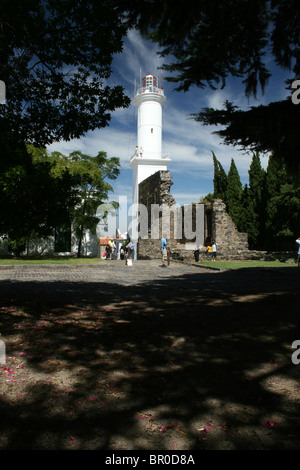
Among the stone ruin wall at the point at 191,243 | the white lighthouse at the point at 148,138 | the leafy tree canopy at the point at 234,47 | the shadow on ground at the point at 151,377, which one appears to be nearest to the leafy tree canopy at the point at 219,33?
the leafy tree canopy at the point at 234,47

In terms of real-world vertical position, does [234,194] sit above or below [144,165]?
below

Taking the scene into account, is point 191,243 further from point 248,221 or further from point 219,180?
point 219,180

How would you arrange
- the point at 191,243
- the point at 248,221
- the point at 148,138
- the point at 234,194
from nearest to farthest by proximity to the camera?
the point at 191,243 < the point at 248,221 < the point at 234,194 < the point at 148,138

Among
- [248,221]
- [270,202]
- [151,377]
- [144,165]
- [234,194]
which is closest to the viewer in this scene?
[151,377]

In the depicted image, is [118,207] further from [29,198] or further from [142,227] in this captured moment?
[29,198]

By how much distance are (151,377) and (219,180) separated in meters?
36.1

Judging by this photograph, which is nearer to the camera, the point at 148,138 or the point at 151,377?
the point at 151,377

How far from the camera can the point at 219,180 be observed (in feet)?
124

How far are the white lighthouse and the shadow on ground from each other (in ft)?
118

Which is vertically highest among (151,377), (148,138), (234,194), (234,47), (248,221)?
(148,138)

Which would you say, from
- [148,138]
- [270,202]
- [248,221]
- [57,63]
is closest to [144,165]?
[148,138]

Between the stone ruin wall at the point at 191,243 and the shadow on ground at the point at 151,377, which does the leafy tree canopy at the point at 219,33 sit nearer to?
the shadow on ground at the point at 151,377

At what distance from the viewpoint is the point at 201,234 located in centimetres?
3044
